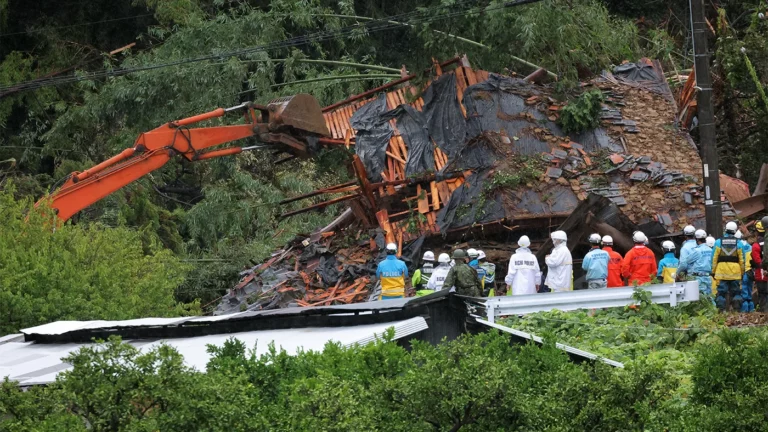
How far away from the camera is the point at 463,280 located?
1472 centimetres

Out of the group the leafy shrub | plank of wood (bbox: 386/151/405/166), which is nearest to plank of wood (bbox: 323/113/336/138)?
plank of wood (bbox: 386/151/405/166)

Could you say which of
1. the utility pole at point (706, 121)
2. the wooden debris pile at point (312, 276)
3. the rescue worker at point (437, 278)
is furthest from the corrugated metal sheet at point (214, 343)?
the wooden debris pile at point (312, 276)

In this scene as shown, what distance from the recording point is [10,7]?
3378 cm

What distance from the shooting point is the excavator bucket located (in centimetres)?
1920

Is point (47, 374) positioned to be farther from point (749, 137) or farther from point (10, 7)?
point (10, 7)

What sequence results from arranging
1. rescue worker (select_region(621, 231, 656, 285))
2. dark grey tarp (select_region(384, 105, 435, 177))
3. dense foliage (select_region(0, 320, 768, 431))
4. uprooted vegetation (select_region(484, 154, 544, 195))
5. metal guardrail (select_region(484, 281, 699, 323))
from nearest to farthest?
dense foliage (select_region(0, 320, 768, 431)) → metal guardrail (select_region(484, 281, 699, 323)) → rescue worker (select_region(621, 231, 656, 285)) → uprooted vegetation (select_region(484, 154, 544, 195)) → dark grey tarp (select_region(384, 105, 435, 177))

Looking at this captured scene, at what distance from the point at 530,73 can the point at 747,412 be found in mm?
17729

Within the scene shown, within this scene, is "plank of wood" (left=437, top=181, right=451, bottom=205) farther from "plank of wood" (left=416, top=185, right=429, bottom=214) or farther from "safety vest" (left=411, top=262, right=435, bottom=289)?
"safety vest" (left=411, top=262, right=435, bottom=289)

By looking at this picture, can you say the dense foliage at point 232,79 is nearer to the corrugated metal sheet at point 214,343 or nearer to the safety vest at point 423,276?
the safety vest at point 423,276

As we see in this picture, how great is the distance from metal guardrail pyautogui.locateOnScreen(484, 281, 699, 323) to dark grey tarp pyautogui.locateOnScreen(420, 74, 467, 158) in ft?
26.2

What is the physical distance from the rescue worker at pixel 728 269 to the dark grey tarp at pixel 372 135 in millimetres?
7406

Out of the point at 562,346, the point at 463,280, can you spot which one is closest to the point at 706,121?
the point at 463,280

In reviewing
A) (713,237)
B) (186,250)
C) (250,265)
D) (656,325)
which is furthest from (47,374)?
(186,250)

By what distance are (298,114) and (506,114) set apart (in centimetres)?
391
